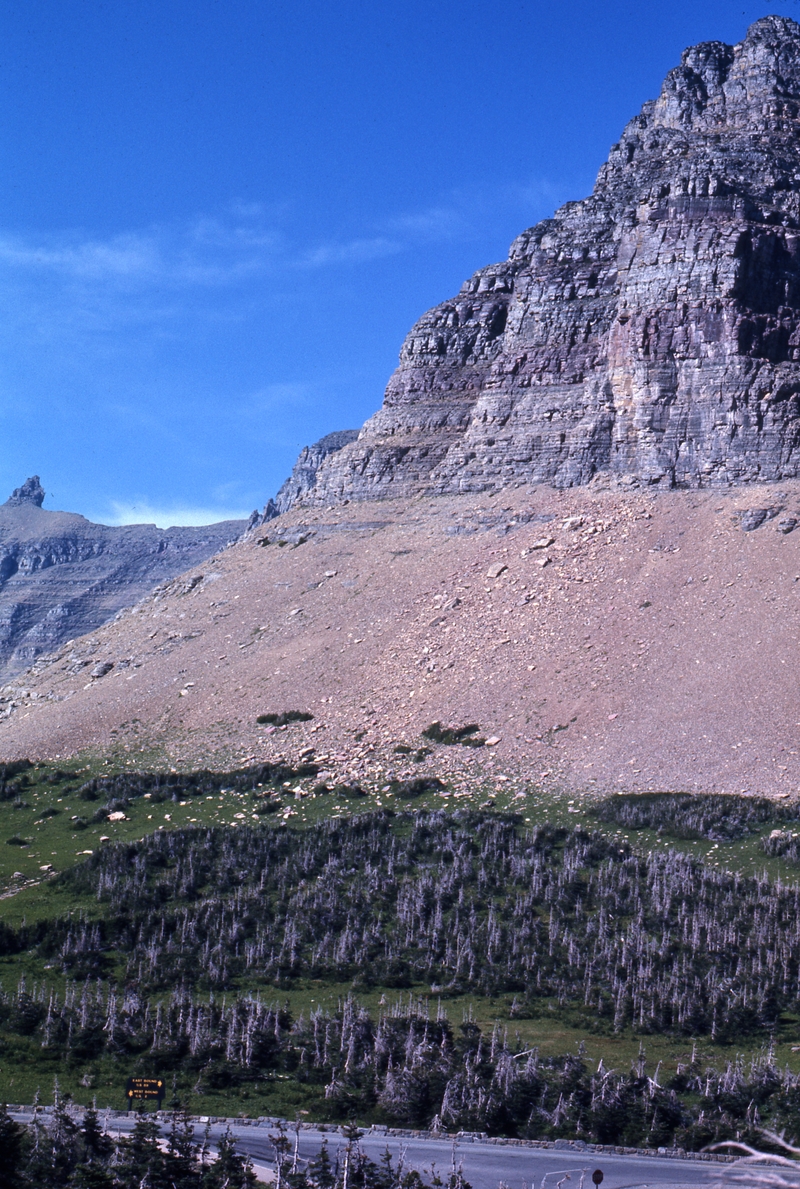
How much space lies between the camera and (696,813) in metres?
47.2

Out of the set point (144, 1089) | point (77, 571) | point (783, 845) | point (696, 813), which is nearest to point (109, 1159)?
point (144, 1089)

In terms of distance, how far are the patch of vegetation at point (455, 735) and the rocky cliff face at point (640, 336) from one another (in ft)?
81.4

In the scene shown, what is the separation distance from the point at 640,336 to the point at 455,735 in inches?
1349

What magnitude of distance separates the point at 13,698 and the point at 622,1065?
57.0 m

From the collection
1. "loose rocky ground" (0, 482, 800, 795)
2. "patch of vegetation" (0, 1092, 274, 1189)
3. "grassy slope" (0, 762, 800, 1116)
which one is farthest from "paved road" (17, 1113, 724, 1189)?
"loose rocky ground" (0, 482, 800, 795)

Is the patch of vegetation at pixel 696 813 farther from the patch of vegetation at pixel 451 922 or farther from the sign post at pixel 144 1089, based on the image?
the sign post at pixel 144 1089

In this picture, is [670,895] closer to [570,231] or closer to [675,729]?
[675,729]

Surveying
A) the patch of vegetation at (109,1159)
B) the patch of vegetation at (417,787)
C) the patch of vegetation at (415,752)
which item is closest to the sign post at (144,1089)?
the patch of vegetation at (109,1159)

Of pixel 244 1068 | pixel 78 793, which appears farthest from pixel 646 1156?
pixel 78 793

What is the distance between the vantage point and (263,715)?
63.7 metres

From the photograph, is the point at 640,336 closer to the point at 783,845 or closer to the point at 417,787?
the point at 417,787

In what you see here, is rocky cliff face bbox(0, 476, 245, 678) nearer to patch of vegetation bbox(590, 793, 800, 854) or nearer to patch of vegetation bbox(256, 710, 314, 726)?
patch of vegetation bbox(256, 710, 314, 726)

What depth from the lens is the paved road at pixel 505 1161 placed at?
75.4ft

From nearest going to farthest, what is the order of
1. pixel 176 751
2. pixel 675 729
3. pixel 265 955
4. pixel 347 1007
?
pixel 347 1007 → pixel 265 955 → pixel 675 729 → pixel 176 751
